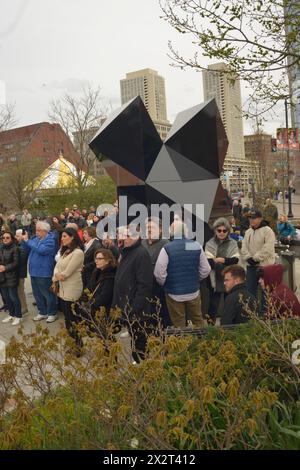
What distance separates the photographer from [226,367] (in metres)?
3.10

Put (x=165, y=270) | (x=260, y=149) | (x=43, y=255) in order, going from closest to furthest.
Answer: (x=165, y=270)
(x=43, y=255)
(x=260, y=149)

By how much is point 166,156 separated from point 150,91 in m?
33.9

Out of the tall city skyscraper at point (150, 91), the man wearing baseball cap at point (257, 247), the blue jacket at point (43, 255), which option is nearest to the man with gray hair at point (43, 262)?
the blue jacket at point (43, 255)

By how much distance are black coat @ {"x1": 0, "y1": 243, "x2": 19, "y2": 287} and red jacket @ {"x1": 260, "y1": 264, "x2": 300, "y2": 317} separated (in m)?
4.30

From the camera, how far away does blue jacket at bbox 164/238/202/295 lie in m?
5.25

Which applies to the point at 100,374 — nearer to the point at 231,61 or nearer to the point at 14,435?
the point at 14,435

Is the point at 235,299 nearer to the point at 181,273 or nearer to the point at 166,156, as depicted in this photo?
the point at 181,273

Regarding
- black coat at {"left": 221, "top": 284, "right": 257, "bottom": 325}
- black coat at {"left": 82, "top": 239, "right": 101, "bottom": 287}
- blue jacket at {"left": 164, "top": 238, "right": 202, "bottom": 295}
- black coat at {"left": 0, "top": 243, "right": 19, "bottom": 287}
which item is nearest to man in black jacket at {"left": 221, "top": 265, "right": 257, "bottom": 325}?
black coat at {"left": 221, "top": 284, "right": 257, "bottom": 325}

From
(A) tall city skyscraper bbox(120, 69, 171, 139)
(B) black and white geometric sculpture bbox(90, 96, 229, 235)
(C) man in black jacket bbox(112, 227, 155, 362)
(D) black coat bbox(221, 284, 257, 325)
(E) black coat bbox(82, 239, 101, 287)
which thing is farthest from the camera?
(A) tall city skyscraper bbox(120, 69, 171, 139)

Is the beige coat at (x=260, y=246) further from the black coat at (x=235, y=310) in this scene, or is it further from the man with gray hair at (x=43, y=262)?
the man with gray hair at (x=43, y=262)

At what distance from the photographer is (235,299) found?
14.6 ft

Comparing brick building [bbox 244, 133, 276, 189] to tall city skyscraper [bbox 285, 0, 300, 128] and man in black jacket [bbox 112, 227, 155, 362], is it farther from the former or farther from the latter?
man in black jacket [bbox 112, 227, 155, 362]

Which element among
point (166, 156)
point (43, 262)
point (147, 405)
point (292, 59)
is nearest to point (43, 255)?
point (43, 262)

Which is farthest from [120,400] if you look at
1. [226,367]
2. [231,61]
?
[231,61]
